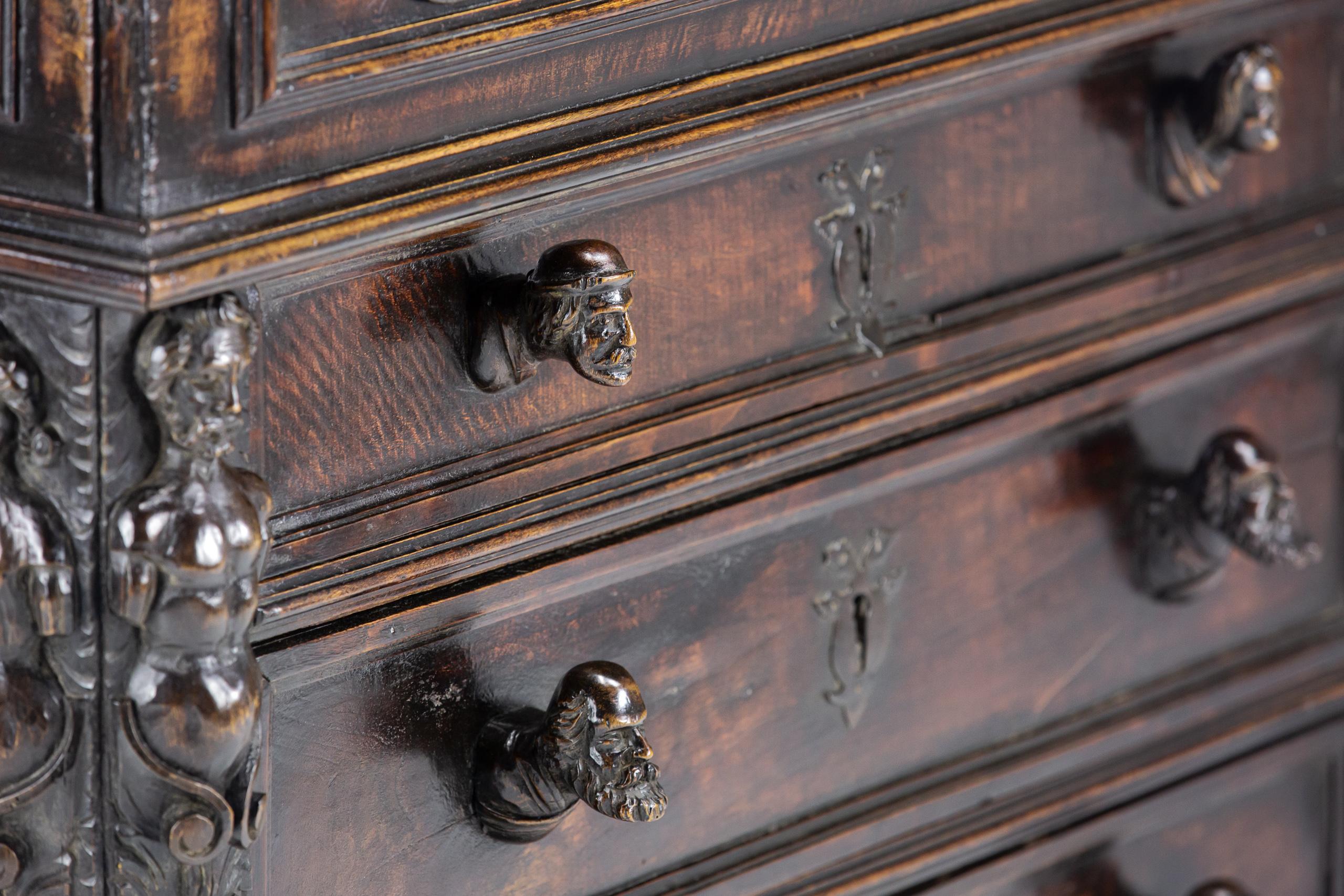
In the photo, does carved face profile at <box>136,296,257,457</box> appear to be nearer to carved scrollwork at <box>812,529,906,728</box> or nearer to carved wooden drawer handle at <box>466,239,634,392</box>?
carved wooden drawer handle at <box>466,239,634,392</box>

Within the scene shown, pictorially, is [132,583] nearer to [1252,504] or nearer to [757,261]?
[757,261]

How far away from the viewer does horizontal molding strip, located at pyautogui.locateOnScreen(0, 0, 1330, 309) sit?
22.7 inches

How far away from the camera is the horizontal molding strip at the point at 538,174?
58 centimetres

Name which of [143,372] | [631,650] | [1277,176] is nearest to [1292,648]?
[1277,176]

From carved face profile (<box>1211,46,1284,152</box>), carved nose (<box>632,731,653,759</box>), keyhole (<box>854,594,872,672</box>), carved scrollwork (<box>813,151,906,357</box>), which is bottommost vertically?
carved nose (<box>632,731,653,759</box>)

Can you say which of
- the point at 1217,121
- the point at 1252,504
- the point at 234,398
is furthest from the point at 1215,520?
the point at 234,398

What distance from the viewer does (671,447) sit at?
2.61ft

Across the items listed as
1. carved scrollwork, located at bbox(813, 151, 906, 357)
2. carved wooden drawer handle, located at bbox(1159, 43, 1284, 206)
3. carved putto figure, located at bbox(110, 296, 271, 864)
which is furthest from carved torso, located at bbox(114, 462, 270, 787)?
carved wooden drawer handle, located at bbox(1159, 43, 1284, 206)

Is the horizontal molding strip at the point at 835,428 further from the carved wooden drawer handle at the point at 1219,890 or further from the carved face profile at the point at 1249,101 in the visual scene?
the carved wooden drawer handle at the point at 1219,890

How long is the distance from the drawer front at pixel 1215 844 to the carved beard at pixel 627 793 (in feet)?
0.80

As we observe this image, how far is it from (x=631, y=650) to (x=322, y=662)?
154 mm

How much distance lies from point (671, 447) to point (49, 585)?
0.88ft

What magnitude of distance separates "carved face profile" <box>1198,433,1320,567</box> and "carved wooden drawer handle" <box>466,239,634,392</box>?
15.9 inches

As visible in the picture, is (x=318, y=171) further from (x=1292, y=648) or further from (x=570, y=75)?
(x=1292, y=648)
